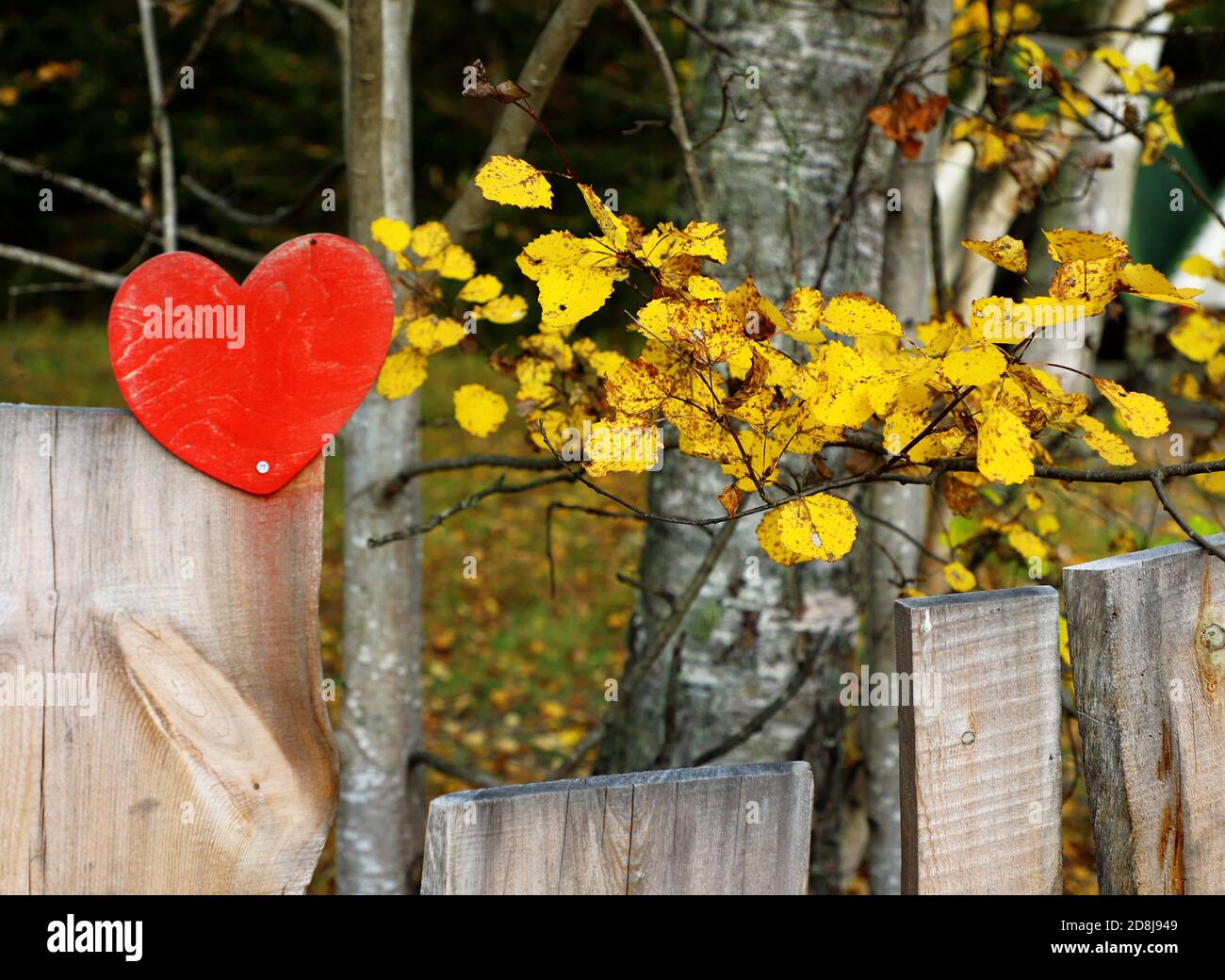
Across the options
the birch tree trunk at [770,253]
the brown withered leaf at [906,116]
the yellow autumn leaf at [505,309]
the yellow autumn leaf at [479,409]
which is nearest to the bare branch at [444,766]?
the birch tree trunk at [770,253]

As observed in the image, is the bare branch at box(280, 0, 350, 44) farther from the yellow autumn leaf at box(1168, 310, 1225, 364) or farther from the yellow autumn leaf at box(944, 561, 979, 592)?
the yellow autumn leaf at box(1168, 310, 1225, 364)

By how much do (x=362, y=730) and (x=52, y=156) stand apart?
11.3m

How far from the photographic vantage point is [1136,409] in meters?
1.04

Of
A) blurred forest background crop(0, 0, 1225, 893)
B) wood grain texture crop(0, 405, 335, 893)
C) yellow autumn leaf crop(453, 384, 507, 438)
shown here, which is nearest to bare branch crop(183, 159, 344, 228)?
yellow autumn leaf crop(453, 384, 507, 438)

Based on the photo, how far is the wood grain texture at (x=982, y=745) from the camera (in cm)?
105

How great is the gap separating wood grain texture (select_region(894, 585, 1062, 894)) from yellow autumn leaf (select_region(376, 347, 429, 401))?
72 centimetres

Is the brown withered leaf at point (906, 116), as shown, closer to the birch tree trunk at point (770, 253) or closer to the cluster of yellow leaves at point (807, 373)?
the birch tree trunk at point (770, 253)

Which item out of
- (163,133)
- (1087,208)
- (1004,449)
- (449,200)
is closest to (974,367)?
(1004,449)

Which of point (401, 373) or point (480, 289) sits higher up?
point (480, 289)

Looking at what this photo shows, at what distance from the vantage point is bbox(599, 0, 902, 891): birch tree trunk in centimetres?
197

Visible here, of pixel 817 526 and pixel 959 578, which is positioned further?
pixel 959 578

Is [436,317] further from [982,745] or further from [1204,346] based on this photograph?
[1204,346]

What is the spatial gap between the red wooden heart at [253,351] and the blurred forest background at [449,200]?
3.46 meters

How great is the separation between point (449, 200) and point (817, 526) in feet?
33.3
